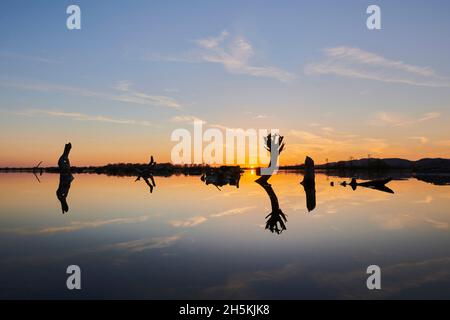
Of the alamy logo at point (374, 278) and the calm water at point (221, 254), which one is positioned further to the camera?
the alamy logo at point (374, 278)

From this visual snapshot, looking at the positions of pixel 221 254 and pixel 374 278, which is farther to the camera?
pixel 221 254

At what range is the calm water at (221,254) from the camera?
26.1 ft

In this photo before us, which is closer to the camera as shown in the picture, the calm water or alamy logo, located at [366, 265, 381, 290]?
the calm water

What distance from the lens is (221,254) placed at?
1107 cm

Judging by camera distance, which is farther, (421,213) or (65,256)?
(421,213)

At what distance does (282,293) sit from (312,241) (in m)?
5.57

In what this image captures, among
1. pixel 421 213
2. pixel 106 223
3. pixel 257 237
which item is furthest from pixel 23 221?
pixel 421 213

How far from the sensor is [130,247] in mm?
11969

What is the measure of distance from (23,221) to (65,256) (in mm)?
7872

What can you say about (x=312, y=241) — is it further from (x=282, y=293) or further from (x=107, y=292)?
(x=107, y=292)

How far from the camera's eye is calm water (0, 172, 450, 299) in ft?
26.1

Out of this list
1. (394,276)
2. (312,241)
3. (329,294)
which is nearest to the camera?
(329,294)
